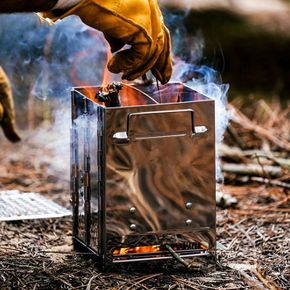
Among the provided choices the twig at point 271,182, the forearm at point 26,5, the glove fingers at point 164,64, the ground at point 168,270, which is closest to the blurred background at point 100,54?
the ground at point 168,270

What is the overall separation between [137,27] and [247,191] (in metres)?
1.94

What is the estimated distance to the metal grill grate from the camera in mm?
4820

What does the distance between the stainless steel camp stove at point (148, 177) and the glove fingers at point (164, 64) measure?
0.16 metres

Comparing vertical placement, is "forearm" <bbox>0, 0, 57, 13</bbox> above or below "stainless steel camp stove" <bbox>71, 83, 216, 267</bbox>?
above

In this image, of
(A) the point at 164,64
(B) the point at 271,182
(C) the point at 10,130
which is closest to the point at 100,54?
(C) the point at 10,130

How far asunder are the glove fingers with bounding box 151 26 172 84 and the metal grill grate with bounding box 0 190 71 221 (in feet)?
3.07

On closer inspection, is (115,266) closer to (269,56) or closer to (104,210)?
(104,210)

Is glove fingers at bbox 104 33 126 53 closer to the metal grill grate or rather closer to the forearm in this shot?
the forearm

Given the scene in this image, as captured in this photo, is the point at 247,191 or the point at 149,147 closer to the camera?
the point at 149,147

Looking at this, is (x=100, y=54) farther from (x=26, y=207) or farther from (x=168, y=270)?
(x=168, y=270)

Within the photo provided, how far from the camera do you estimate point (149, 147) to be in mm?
4105

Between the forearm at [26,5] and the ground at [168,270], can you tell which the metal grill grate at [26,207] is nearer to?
the ground at [168,270]

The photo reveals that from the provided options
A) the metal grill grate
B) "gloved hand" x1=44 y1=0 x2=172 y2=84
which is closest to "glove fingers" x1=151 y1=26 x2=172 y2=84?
"gloved hand" x1=44 y1=0 x2=172 y2=84

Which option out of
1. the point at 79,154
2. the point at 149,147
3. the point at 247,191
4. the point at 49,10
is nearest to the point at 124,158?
the point at 149,147
